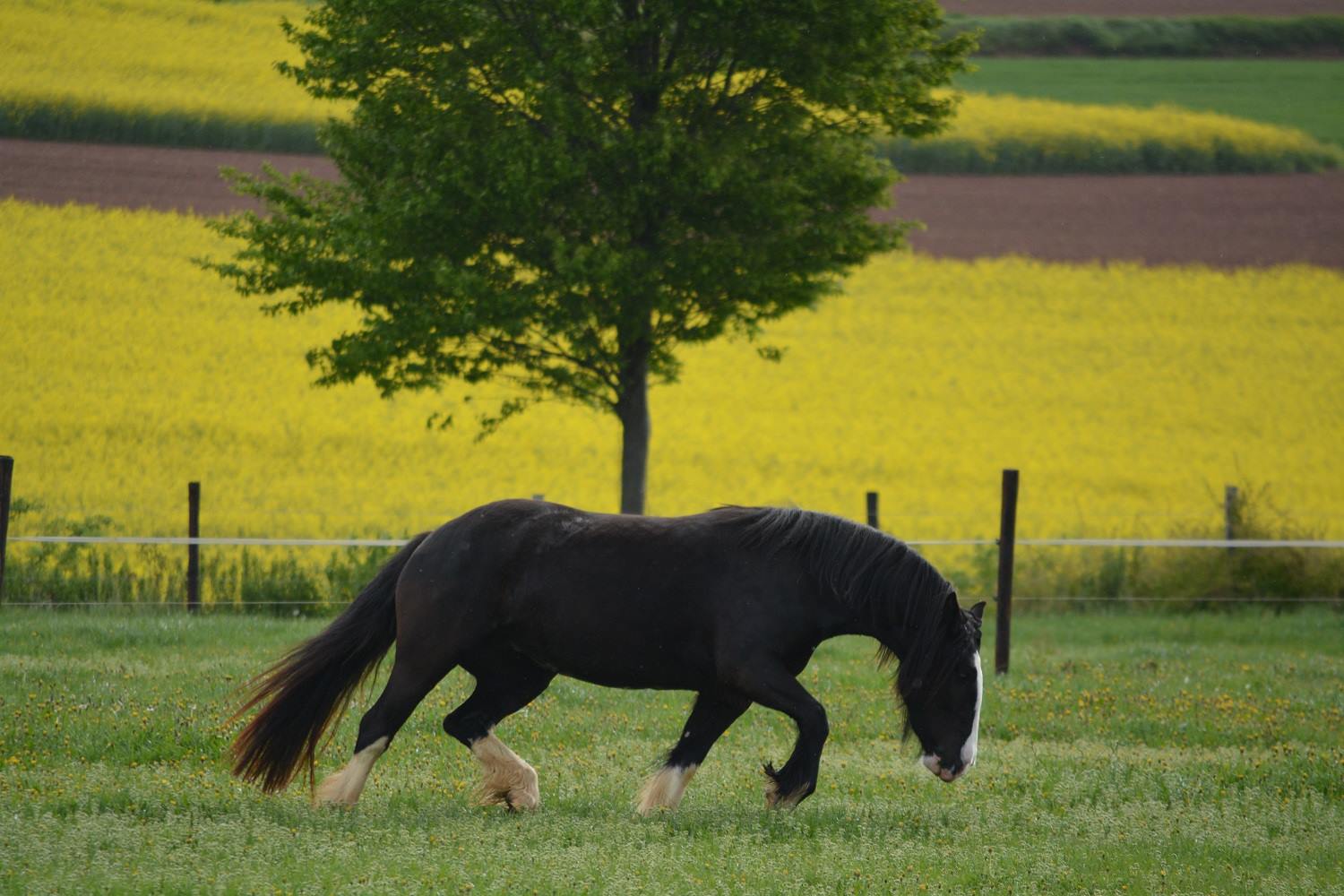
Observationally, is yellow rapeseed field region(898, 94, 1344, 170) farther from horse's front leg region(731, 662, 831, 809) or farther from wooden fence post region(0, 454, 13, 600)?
horse's front leg region(731, 662, 831, 809)

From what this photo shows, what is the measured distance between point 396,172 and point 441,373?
2072mm

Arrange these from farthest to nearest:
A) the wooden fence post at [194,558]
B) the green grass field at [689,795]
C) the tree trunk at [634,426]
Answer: the tree trunk at [634,426] < the wooden fence post at [194,558] < the green grass field at [689,795]

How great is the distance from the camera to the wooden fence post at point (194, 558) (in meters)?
15.0

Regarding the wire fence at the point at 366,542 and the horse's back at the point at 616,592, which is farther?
the wire fence at the point at 366,542

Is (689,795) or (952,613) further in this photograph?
(689,795)

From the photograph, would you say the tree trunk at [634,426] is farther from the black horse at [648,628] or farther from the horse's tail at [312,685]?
the black horse at [648,628]

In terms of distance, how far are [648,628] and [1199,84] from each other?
37.1m

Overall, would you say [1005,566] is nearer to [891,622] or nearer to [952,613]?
[891,622]

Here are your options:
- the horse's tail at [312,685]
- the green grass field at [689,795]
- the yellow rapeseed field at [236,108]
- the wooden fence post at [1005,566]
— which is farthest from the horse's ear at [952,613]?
the yellow rapeseed field at [236,108]

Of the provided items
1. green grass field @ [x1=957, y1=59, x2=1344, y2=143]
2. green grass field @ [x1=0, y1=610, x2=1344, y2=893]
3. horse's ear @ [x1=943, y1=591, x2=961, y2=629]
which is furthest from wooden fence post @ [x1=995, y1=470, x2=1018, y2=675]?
green grass field @ [x1=957, y1=59, x2=1344, y2=143]

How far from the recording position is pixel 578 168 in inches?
562

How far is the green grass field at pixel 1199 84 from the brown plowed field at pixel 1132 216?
243 cm

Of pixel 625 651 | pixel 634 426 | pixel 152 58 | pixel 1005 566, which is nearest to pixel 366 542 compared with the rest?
pixel 634 426

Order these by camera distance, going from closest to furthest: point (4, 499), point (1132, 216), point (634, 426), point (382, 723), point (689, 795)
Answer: point (382, 723) < point (689, 795) < point (4, 499) < point (634, 426) < point (1132, 216)
